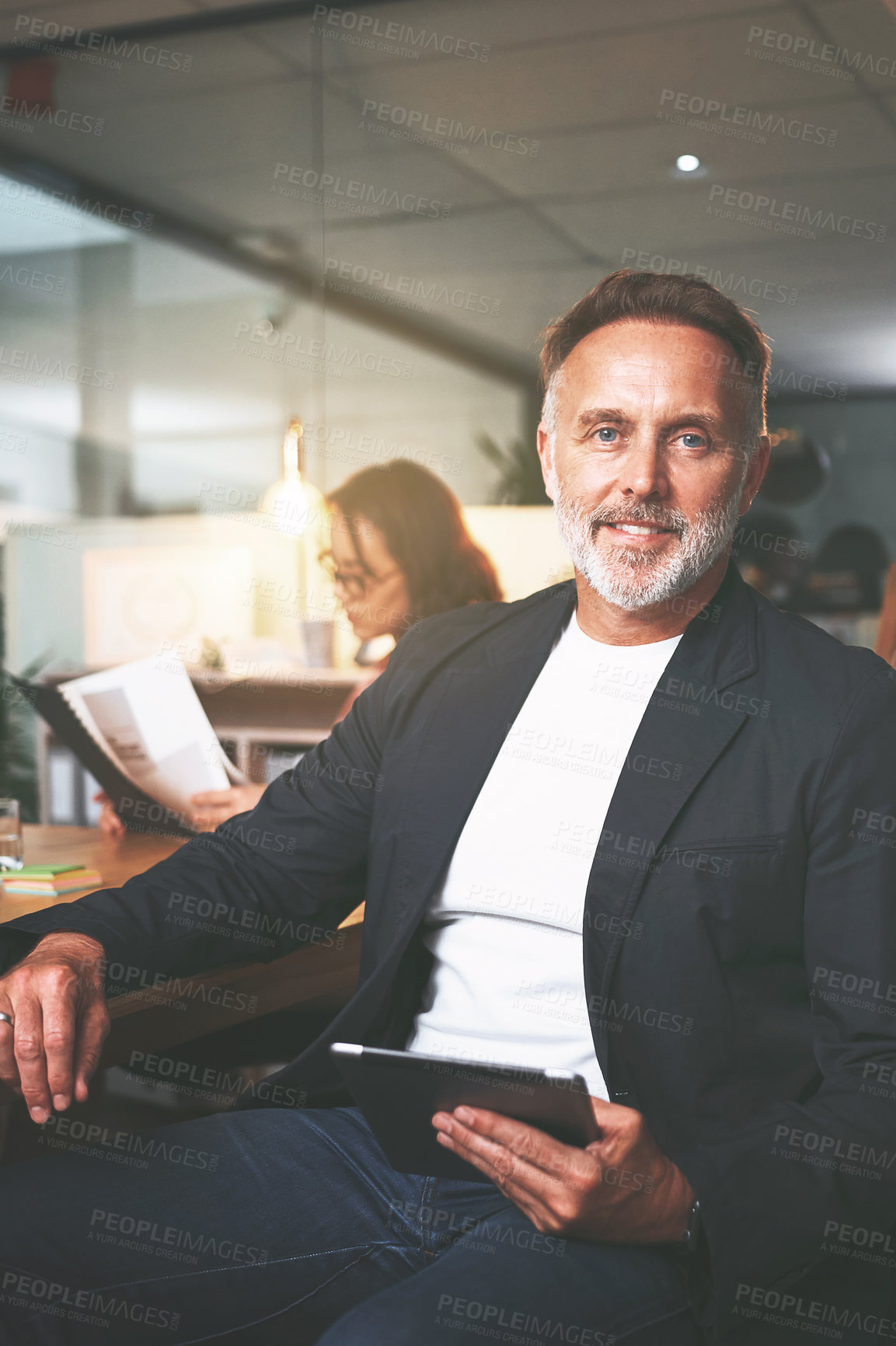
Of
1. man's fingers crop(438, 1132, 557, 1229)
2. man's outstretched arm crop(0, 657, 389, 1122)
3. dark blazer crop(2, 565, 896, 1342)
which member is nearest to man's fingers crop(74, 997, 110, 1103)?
man's outstretched arm crop(0, 657, 389, 1122)

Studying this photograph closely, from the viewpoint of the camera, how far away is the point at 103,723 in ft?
7.23

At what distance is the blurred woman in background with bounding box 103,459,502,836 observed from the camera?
303cm

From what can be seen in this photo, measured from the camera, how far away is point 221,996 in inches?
58.6

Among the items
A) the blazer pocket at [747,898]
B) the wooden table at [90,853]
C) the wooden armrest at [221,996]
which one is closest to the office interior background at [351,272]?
the wooden table at [90,853]

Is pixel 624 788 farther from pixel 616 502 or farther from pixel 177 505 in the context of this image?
pixel 177 505

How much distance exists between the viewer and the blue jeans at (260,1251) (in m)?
1.08

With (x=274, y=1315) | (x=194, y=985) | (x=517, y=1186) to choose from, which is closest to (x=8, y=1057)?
(x=194, y=985)

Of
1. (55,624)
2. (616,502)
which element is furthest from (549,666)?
(55,624)

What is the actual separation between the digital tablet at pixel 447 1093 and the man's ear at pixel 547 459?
2.63 feet

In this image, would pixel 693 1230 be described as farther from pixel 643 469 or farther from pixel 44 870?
pixel 44 870

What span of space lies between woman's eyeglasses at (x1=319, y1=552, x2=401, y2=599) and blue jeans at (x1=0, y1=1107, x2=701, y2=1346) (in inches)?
74.6

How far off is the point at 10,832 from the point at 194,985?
798 millimetres

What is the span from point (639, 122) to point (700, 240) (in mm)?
369

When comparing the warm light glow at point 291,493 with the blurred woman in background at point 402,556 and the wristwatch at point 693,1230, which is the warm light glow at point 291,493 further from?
the wristwatch at point 693,1230
